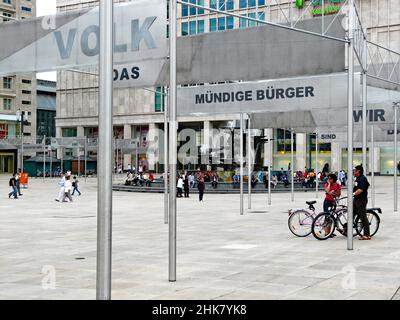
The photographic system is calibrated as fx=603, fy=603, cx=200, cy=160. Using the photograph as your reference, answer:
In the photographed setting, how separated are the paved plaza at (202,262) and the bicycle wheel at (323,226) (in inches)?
9.9

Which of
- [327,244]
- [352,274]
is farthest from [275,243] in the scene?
[352,274]

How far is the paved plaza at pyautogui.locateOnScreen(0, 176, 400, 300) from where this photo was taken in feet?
28.9

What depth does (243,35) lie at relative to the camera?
54.9 feet

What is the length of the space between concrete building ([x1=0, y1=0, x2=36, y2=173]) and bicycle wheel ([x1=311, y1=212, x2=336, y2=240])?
7980 cm

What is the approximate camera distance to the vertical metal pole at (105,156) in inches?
223

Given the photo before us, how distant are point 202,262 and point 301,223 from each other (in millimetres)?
5114

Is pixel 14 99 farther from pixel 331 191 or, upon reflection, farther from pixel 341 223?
pixel 341 223

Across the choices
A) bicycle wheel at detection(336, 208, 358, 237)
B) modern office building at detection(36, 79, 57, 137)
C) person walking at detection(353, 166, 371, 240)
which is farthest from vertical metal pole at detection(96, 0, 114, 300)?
modern office building at detection(36, 79, 57, 137)

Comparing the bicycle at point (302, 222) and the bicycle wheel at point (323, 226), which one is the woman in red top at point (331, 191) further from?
the bicycle wheel at point (323, 226)

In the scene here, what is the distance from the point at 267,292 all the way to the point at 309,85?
10441mm

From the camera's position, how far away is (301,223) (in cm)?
1600

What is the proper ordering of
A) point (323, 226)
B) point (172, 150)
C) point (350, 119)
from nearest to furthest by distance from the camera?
1. point (172, 150)
2. point (350, 119)
3. point (323, 226)

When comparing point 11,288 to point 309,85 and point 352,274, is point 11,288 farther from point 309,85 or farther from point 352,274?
point 309,85

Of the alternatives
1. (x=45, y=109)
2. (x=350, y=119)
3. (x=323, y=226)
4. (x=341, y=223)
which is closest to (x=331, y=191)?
(x=341, y=223)
